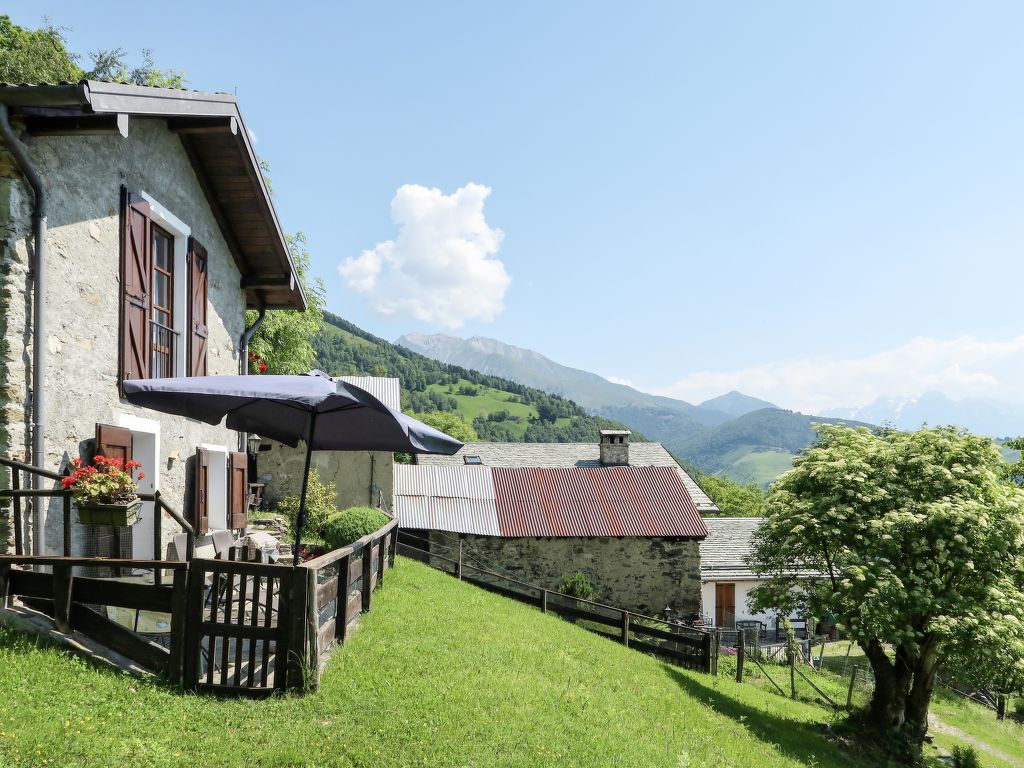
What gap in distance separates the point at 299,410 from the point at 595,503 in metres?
16.7

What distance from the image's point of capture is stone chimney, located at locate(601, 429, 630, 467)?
3353 centimetres

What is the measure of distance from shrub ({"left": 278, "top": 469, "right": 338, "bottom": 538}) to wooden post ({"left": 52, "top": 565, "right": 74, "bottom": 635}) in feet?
44.8

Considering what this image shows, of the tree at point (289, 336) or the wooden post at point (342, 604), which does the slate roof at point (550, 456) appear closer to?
the tree at point (289, 336)

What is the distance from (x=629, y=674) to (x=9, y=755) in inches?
284

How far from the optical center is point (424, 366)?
6225 inches

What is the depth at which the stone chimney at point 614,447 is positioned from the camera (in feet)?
110

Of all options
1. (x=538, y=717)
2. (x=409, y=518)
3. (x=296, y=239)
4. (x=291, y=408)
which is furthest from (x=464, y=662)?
(x=296, y=239)

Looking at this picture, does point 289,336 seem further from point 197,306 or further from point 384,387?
point 197,306

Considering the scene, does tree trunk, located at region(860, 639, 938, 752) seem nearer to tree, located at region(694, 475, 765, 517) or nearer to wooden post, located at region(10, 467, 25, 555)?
wooden post, located at region(10, 467, 25, 555)

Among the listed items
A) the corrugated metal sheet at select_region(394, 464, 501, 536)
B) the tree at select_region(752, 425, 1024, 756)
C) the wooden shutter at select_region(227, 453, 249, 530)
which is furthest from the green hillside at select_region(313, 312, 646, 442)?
the wooden shutter at select_region(227, 453, 249, 530)

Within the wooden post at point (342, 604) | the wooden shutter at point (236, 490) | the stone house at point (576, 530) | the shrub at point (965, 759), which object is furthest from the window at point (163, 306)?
the shrub at point (965, 759)

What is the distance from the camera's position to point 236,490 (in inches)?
446

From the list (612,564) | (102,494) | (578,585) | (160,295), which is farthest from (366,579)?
(612,564)

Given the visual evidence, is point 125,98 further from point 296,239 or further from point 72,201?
point 296,239
